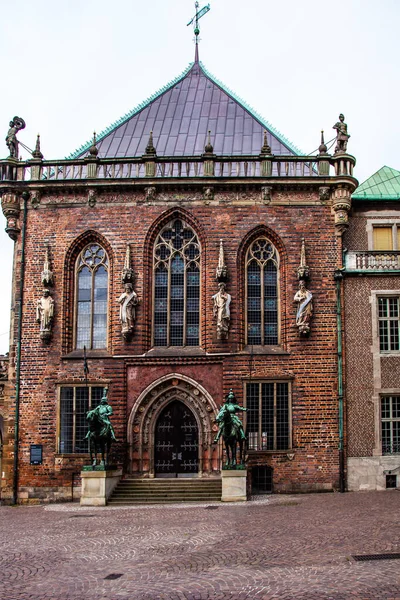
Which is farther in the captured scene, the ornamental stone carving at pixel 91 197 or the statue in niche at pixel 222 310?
the ornamental stone carving at pixel 91 197

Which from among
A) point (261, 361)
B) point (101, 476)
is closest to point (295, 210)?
point (261, 361)

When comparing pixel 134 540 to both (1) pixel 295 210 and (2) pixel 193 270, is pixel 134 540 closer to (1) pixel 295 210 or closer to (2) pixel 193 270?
(2) pixel 193 270

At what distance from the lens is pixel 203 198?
2412 cm

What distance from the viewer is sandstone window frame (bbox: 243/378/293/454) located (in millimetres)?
22734

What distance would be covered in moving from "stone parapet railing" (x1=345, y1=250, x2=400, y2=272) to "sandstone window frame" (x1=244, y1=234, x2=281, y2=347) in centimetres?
238

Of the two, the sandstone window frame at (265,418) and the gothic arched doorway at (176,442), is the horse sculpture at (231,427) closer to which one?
the sandstone window frame at (265,418)

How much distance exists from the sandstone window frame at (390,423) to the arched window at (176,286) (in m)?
6.36

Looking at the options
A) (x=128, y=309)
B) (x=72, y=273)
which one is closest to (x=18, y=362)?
(x=72, y=273)

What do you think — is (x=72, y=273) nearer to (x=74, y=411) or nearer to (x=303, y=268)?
(x=74, y=411)

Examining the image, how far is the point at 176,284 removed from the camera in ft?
79.2

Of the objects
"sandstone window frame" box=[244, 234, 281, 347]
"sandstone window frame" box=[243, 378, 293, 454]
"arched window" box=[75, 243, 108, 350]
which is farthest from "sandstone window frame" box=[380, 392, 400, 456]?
"arched window" box=[75, 243, 108, 350]

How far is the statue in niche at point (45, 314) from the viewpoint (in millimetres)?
23438

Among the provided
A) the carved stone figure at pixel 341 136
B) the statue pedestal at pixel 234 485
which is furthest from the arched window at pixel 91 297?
the carved stone figure at pixel 341 136

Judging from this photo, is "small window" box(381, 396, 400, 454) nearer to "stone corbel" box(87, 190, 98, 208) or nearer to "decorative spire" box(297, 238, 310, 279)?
"decorative spire" box(297, 238, 310, 279)
